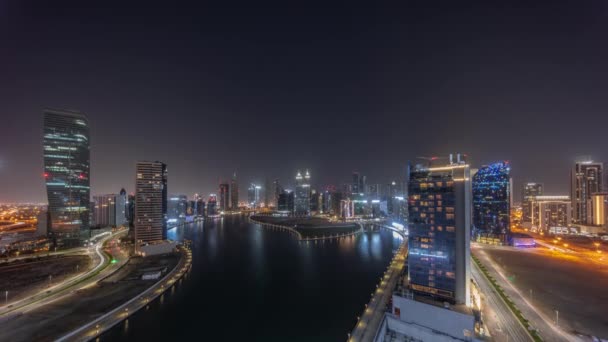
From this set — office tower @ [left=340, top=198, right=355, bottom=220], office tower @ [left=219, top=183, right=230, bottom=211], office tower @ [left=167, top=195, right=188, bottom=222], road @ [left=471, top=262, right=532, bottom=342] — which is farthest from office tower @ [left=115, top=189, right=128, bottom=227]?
road @ [left=471, top=262, right=532, bottom=342]

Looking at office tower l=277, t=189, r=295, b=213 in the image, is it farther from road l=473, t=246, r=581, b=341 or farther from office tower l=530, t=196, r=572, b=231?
road l=473, t=246, r=581, b=341

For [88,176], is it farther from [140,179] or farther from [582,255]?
[582,255]

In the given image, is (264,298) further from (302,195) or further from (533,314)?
(302,195)

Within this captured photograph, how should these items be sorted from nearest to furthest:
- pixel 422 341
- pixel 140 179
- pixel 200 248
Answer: pixel 422 341 < pixel 140 179 < pixel 200 248

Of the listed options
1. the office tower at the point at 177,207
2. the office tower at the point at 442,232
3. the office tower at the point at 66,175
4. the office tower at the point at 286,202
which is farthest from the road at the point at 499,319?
the office tower at the point at 286,202

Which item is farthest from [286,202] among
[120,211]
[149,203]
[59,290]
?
[59,290]

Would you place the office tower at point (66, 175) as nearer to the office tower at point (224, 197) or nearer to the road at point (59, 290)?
the road at point (59, 290)

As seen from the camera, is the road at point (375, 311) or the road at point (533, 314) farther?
the road at point (375, 311)

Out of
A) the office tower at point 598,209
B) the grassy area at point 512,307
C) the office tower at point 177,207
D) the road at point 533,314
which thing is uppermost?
the office tower at point 598,209

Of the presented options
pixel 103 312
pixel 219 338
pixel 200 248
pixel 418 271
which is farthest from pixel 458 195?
pixel 200 248
